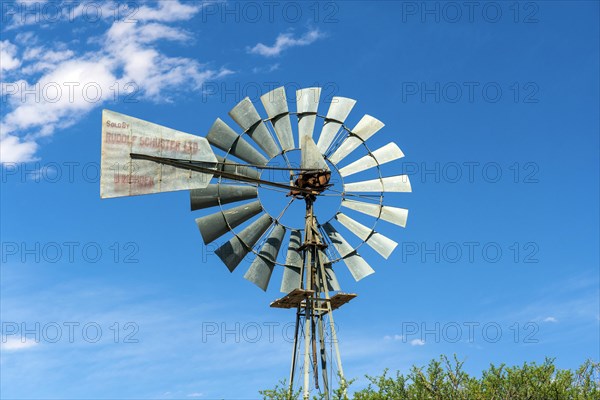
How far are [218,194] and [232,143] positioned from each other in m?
1.21

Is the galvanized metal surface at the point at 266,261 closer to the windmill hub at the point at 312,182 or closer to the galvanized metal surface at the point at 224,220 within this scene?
the galvanized metal surface at the point at 224,220

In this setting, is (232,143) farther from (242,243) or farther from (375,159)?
(375,159)

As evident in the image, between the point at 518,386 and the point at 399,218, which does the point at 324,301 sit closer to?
the point at 399,218

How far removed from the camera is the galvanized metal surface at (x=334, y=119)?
726 inches

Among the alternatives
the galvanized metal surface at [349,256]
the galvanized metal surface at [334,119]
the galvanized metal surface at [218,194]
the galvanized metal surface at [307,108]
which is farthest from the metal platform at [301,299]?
the galvanized metal surface at [307,108]

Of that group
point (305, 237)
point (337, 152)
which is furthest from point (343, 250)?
point (337, 152)

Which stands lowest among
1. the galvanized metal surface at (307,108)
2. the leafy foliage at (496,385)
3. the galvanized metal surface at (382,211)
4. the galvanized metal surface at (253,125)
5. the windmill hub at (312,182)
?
the leafy foliage at (496,385)

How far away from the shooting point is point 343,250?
18016 millimetres

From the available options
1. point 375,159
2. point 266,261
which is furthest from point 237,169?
point 375,159

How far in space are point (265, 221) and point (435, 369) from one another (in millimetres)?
5512

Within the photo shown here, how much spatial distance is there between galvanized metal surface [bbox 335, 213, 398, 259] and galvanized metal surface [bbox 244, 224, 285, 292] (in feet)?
5.14

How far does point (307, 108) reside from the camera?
18.5 m

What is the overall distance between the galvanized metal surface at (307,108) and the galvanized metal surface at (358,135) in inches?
32.7

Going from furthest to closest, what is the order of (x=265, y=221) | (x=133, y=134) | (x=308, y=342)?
(x=265, y=221)
(x=308, y=342)
(x=133, y=134)
